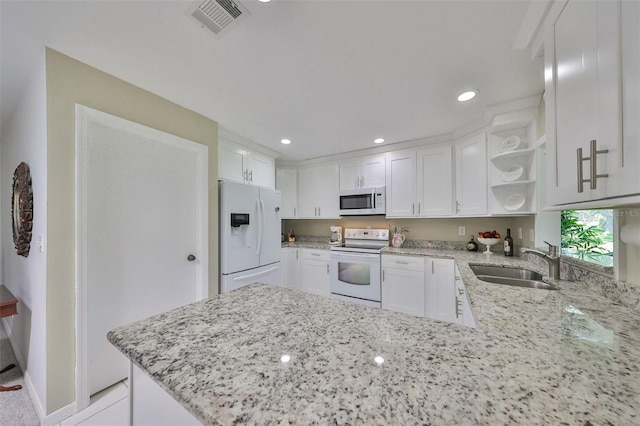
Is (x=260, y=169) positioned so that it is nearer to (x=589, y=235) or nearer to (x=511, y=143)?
(x=511, y=143)

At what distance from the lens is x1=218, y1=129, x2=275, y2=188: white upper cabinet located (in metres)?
2.73

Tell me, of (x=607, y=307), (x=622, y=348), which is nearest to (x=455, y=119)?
(x=607, y=307)

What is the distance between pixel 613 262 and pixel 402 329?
49.9 inches

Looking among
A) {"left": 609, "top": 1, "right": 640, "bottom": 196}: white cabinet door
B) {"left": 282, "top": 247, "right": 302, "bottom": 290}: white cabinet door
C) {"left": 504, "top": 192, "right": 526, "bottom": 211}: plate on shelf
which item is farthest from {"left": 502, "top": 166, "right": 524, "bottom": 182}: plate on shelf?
{"left": 282, "top": 247, "right": 302, "bottom": 290}: white cabinet door

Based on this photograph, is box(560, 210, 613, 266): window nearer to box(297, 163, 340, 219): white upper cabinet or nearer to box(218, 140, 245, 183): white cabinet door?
box(297, 163, 340, 219): white upper cabinet

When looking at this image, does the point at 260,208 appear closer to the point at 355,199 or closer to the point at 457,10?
the point at 355,199

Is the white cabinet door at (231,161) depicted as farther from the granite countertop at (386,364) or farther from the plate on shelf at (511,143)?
the plate on shelf at (511,143)

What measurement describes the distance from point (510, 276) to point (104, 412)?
10.3 ft

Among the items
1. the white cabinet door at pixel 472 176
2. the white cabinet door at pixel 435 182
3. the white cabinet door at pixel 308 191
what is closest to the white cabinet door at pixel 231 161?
the white cabinet door at pixel 308 191

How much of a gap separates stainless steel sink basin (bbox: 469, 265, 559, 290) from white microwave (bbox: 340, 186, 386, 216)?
145 cm

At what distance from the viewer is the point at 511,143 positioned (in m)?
2.29

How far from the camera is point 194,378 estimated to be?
20.4 inches

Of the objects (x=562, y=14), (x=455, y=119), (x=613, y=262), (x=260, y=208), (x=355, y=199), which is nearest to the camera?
(x=562, y=14)

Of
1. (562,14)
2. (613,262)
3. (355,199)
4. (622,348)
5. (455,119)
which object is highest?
(455,119)
